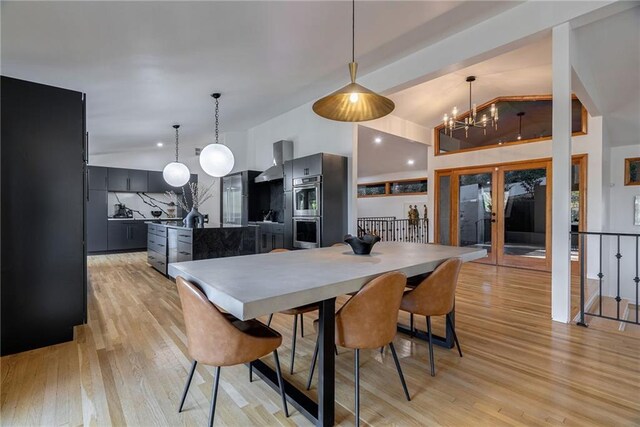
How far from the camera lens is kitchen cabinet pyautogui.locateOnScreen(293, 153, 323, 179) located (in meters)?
4.73

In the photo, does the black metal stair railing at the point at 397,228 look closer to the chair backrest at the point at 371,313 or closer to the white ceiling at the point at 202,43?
the white ceiling at the point at 202,43

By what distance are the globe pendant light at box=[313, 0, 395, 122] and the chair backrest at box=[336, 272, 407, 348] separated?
125 centimetres

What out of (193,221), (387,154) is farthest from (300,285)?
(387,154)

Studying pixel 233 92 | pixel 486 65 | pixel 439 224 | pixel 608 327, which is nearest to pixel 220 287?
pixel 608 327

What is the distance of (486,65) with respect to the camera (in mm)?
4469

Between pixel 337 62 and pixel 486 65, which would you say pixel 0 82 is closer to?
pixel 337 62

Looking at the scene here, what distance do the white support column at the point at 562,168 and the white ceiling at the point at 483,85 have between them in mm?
1029

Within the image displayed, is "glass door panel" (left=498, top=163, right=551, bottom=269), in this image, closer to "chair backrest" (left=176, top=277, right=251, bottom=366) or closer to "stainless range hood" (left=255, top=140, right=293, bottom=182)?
"stainless range hood" (left=255, top=140, right=293, bottom=182)

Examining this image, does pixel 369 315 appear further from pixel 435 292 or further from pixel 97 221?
pixel 97 221

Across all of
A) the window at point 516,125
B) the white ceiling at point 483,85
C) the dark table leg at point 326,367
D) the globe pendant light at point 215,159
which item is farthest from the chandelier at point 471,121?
the dark table leg at point 326,367

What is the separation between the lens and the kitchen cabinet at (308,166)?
Answer: 4730 millimetres

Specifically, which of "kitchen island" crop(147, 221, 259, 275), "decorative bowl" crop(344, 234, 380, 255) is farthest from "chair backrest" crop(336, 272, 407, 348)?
"kitchen island" crop(147, 221, 259, 275)

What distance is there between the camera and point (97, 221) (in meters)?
7.48

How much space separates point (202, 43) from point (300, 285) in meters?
2.81
